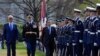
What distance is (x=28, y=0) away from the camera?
57531mm

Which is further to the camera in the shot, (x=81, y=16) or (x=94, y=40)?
(x=81, y=16)

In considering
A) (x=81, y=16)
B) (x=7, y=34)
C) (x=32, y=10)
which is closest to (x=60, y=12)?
(x=32, y=10)

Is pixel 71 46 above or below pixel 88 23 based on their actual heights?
below

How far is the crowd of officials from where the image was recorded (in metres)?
15.4

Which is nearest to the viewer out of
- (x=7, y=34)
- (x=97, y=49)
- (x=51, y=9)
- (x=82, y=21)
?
(x=97, y=49)

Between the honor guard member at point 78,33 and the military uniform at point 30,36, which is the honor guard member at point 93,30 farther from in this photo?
the military uniform at point 30,36

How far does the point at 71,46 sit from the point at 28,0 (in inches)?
1516

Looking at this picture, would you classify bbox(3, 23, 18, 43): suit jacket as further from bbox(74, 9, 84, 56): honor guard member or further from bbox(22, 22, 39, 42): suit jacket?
bbox(74, 9, 84, 56): honor guard member

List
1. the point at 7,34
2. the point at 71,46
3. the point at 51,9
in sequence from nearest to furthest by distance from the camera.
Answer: the point at 71,46
the point at 7,34
the point at 51,9

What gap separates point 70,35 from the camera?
63.9ft

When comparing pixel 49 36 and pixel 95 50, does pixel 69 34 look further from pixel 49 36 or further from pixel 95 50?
pixel 95 50

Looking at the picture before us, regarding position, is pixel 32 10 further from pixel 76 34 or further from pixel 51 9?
pixel 76 34

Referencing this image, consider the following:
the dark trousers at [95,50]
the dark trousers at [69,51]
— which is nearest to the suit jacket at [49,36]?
the dark trousers at [69,51]

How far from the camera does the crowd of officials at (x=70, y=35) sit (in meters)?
15.4
